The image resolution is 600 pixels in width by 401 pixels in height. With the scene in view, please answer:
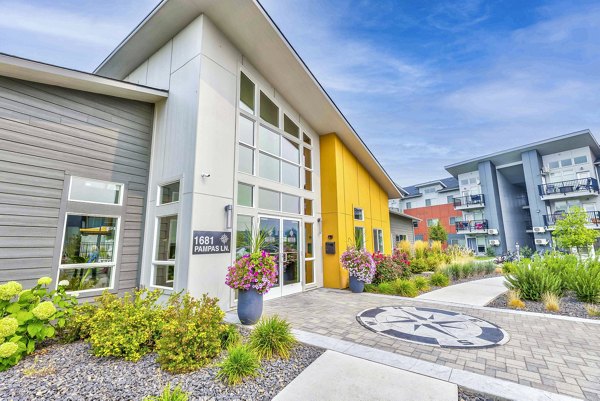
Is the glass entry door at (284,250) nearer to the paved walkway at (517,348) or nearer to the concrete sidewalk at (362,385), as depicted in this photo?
the paved walkway at (517,348)

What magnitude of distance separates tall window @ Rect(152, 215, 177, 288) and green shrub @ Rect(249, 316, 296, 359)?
2836 mm

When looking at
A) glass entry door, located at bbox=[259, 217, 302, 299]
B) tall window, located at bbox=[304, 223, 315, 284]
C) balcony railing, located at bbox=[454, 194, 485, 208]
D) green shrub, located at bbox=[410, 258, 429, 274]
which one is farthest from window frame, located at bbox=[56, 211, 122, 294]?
balcony railing, located at bbox=[454, 194, 485, 208]

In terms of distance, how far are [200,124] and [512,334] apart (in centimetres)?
706

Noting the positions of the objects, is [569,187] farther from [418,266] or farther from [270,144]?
[270,144]

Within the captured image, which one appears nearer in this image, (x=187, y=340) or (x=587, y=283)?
(x=187, y=340)

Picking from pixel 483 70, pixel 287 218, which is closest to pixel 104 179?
pixel 287 218

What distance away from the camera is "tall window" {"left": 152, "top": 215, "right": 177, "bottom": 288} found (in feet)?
18.3

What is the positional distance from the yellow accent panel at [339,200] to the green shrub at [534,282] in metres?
4.78

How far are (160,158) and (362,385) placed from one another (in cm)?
618

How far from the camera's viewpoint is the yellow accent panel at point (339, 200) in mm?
9125

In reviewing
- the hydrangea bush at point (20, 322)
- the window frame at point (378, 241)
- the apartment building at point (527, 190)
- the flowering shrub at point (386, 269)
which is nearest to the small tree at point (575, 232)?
the apartment building at point (527, 190)

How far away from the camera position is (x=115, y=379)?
2799mm

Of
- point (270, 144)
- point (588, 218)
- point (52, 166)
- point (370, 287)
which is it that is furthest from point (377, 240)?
point (588, 218)

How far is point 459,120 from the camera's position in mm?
20125
